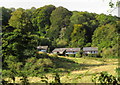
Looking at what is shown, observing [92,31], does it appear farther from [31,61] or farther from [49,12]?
[31,61]

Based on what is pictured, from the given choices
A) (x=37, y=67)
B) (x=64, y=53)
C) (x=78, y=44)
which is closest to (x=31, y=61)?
(x=37, y=67)

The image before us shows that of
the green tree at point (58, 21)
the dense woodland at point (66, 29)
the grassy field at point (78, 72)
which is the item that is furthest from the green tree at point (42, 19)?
the grassy field at point (78, 72)

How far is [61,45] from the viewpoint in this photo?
39.1 meters

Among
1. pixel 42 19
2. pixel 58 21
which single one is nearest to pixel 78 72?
pixel 58 21

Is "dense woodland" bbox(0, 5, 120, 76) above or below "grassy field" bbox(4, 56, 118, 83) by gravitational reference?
above

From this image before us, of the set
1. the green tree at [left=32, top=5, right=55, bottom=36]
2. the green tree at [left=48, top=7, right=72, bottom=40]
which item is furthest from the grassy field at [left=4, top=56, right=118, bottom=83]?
the green tree at [left=32, top=5, right=55, bottom=36]

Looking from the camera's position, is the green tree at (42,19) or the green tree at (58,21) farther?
the green tree at (42,19)

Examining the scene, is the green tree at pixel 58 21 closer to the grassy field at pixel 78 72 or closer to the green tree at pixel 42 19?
the green tree at pixel 42 19

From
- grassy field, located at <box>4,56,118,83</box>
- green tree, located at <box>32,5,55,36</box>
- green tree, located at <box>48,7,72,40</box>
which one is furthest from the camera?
green tree, located at <box>32,5,55,36</box>

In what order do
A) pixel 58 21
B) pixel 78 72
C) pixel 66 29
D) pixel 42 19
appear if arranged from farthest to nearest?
pixel 42 19
pixel 58 21
pixel 66 29
pixel 78 72

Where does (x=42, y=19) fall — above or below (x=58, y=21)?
above

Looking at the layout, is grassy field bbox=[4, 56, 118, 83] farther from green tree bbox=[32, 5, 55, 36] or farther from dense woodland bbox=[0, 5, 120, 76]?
green tree bbox=[32, 5, 55, 36]

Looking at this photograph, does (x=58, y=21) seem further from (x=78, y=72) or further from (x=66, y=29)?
(x=78, y=72)

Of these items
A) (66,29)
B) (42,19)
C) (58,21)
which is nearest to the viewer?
(66,29)
